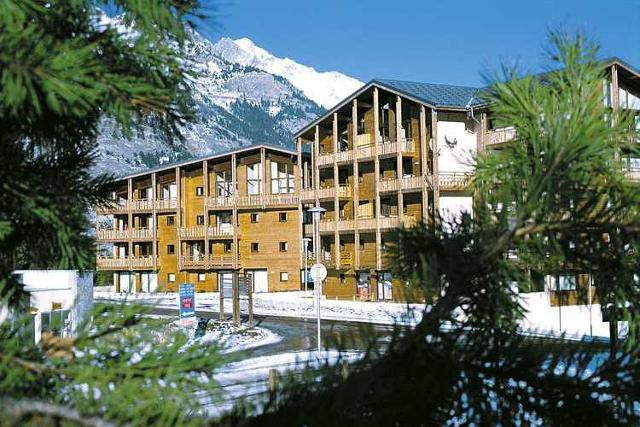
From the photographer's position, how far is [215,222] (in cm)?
6094

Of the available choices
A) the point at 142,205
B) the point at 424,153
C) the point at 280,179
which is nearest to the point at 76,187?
the point at 424,153

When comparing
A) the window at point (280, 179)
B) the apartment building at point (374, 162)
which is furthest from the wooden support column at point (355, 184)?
the window at point (280, 179)

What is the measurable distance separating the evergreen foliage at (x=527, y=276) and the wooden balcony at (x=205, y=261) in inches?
2242

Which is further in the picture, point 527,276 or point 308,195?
point 308,195

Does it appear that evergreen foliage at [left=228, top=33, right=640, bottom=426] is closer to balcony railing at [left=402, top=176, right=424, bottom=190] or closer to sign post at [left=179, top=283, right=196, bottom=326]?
sign post at [left=179, top=283, right=196, bottom=326]

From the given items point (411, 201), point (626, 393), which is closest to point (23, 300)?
point (626, 393)

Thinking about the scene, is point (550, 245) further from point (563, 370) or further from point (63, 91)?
point (63, 91)

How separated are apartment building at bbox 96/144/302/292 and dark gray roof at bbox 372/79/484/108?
585 inches

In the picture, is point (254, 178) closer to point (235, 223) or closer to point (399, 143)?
point (235, 223)

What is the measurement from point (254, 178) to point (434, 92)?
1982 cm

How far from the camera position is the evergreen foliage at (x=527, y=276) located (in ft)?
6.33

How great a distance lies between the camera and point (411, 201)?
148 ft

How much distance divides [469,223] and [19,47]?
1354mm

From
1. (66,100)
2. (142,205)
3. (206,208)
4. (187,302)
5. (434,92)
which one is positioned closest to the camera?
(66,100)
